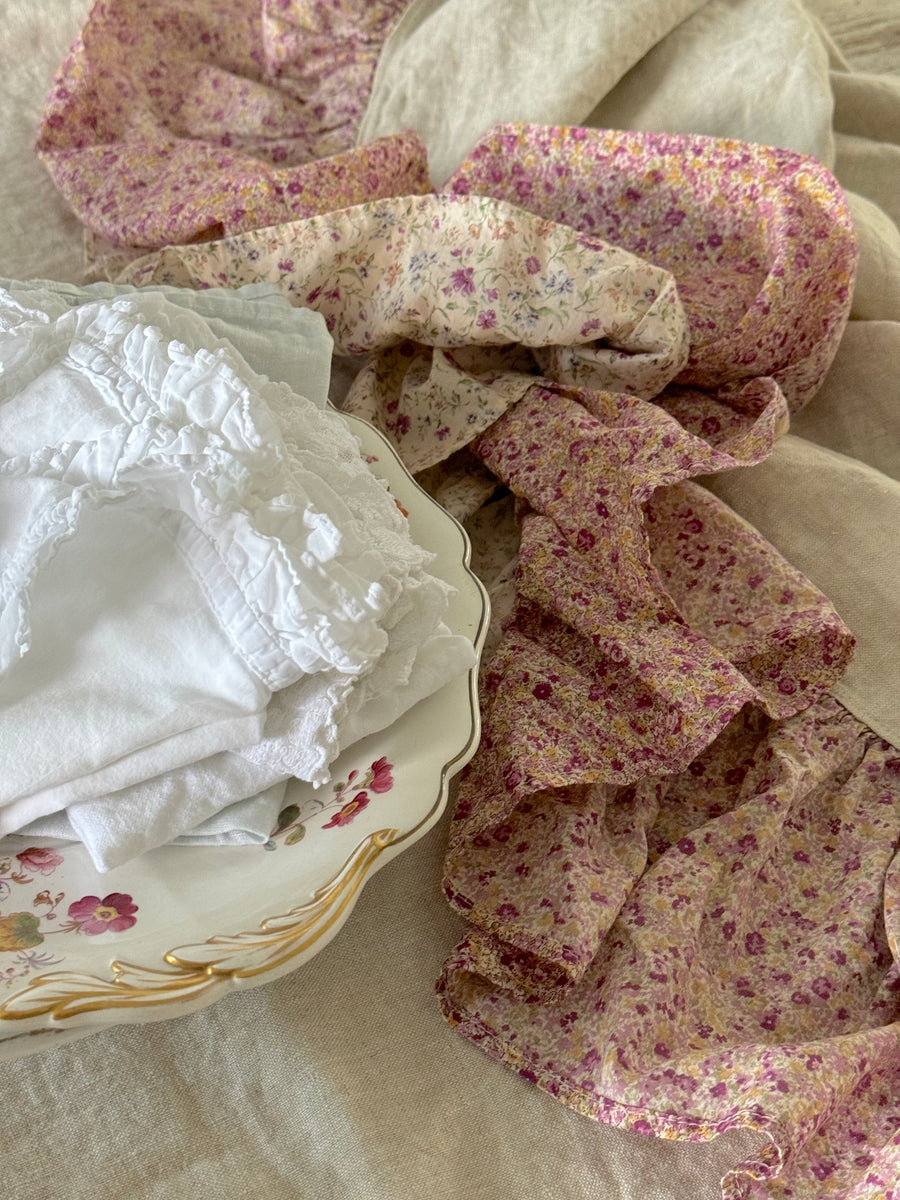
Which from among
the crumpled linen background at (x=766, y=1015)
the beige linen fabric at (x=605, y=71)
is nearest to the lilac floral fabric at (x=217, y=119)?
the beige linen fabric at (x=605, y=71)

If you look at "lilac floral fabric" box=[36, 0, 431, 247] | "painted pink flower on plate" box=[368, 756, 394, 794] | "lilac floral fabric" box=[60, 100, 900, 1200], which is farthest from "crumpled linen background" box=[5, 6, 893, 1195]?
"lilac floral fabric" box=[36, 0, 431, 247]

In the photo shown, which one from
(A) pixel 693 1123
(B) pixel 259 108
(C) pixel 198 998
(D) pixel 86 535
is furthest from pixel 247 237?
(A) pixel 693 1123

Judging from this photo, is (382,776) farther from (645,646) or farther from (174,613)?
(645,646)

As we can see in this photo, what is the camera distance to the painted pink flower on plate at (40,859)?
0.62 meters

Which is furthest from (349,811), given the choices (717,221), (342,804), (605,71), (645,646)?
(605,71)

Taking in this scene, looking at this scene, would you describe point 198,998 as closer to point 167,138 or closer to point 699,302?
point 699,302

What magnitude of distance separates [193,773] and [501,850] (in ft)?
0.91

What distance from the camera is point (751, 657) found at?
2.84 ft

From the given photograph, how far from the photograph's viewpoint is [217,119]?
1.25m

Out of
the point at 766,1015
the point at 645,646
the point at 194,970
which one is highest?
the point at 194,970

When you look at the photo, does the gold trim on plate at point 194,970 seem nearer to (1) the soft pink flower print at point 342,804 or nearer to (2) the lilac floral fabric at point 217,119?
(1) the soft pink flower print at point 342,804

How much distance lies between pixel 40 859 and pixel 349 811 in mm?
183

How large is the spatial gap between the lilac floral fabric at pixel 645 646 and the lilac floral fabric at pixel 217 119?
3.1 inches

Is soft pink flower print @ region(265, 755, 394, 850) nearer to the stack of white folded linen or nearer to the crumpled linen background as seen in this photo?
the stack of white folded linen
